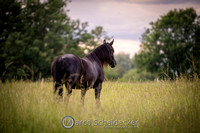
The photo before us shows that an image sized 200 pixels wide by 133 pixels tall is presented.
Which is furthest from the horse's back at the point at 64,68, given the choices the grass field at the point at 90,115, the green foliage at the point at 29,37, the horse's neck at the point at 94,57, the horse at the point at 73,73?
the green foliage at the point at 29,37

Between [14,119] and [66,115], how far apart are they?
1339 millimetres

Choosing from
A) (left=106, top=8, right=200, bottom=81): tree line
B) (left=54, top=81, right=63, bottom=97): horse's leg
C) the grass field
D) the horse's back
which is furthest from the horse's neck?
(left=106, top=8, right=200, bottom=81): tree line

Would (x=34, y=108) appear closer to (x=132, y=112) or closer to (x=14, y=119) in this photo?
(x=14, y=119)

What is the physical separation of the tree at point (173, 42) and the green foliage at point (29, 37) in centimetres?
1437

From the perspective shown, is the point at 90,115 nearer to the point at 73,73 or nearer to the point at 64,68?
the point at 73,73

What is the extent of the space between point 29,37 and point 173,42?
72.7 feet

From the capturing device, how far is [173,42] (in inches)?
1030

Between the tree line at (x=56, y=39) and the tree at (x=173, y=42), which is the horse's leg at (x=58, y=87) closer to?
the tree line at (x=56, y=39)

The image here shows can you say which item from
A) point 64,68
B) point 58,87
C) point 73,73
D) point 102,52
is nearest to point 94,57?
point 102,52

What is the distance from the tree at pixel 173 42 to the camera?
82.1ft

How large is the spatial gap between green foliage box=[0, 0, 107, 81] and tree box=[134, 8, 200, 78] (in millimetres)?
14368

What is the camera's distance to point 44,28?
75.4ft

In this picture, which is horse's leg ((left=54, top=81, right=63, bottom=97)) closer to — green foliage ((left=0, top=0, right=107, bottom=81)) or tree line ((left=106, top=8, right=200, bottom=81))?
green foliage ((left=0, top=0, right=107, bottom=81))

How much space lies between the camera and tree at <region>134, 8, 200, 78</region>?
82.1 ft
